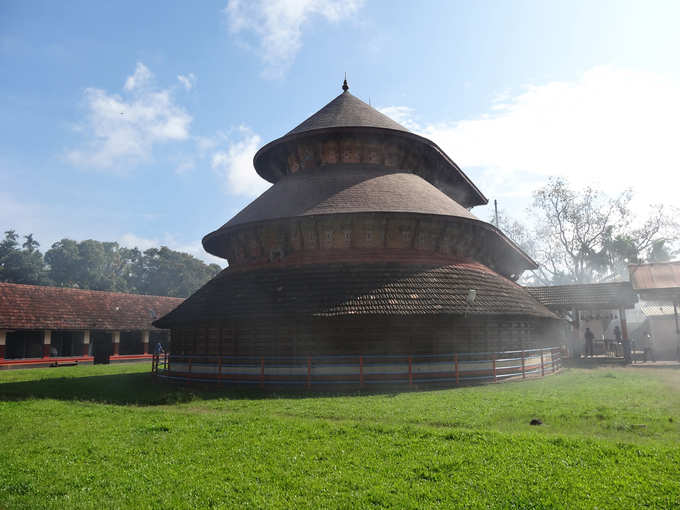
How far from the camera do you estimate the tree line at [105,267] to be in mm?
61659

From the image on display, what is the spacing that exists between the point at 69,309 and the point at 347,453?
31.0 metres

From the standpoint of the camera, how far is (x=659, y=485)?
18.0 feet

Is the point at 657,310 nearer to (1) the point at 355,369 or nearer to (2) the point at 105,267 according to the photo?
(1) the point at 355,369

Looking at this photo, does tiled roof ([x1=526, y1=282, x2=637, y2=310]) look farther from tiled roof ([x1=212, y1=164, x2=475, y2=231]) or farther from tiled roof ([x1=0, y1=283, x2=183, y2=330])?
tiled roof ([x1=0, y1=283, x2=183, y2=330])

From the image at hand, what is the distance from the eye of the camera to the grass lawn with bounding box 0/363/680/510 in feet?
17.6

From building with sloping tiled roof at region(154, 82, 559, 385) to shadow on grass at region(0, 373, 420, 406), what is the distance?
3.07 feet

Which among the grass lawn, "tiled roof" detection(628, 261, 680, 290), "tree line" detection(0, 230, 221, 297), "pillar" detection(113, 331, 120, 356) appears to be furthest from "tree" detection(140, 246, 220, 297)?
the grass lawn

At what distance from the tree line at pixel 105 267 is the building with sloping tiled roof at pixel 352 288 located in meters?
56.5

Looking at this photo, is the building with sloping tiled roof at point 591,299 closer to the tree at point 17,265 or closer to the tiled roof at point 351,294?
the tiled roof at point 351,294

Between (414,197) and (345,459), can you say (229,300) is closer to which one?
(414,197)

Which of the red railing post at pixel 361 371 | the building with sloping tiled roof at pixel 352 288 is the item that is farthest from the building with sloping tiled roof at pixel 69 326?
the red railing post at pixel 361 371

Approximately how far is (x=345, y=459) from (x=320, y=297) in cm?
838

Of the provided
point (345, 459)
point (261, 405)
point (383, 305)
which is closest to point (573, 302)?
point (383, 305)

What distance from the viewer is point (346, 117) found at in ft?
72.3
